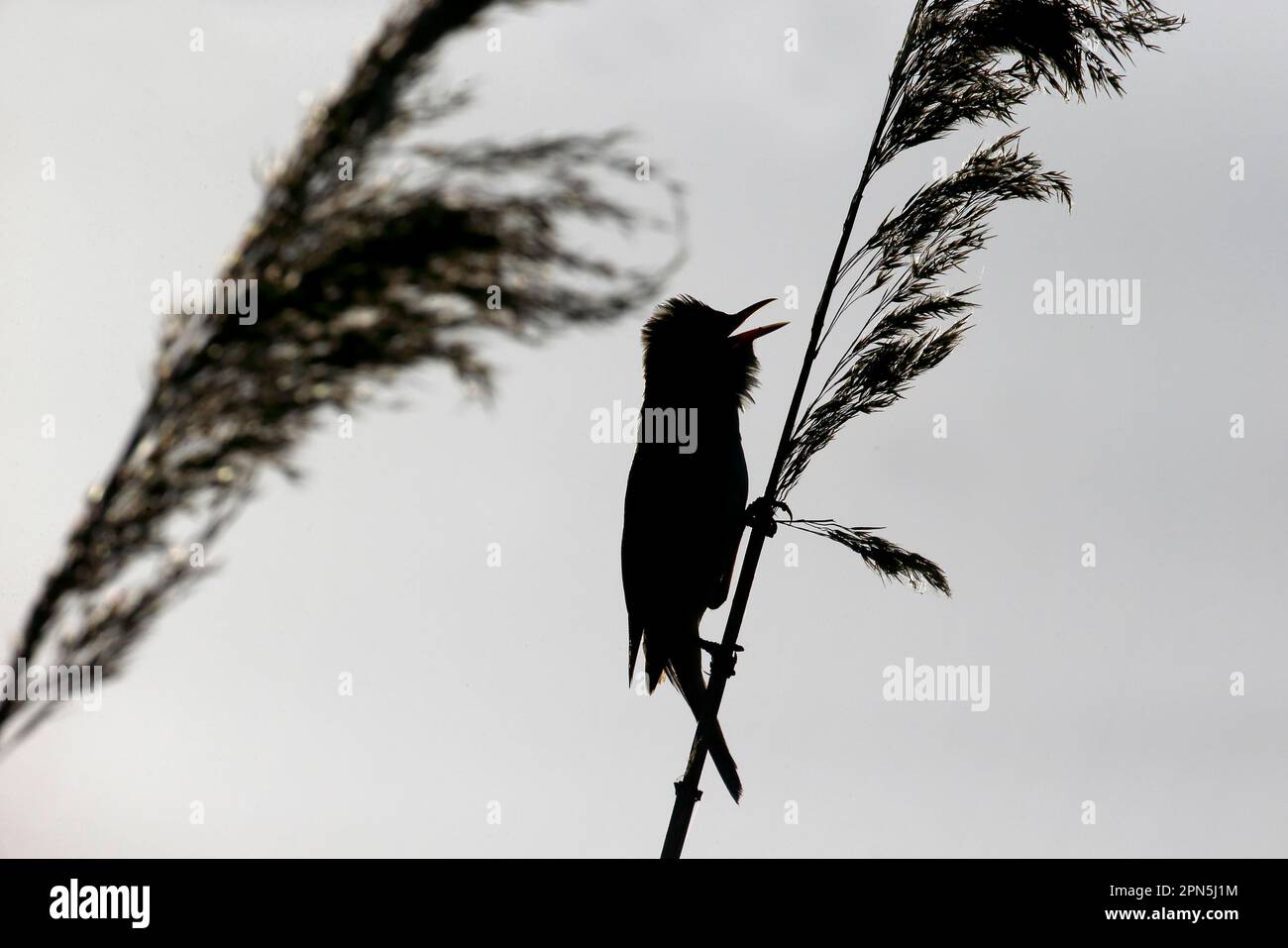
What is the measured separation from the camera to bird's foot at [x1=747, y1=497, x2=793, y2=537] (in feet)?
9.66

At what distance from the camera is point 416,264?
4.42 ft

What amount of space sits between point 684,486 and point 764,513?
1.98 metres

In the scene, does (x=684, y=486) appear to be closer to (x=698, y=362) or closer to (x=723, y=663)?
(x=698, y=362)

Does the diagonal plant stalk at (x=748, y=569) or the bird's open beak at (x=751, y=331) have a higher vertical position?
the bird's open beak at (x=751, y=331)

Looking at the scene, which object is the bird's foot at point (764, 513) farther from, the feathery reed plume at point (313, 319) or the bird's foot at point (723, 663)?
the feathery reed plume at point (313, 319)

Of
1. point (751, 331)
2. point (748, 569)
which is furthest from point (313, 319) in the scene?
point (751, 331)

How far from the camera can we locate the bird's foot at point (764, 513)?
9.66 ft

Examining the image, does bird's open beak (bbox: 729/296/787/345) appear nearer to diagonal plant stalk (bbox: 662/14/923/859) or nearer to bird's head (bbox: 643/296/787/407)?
bird's head (bbox: 643/296/787/407)

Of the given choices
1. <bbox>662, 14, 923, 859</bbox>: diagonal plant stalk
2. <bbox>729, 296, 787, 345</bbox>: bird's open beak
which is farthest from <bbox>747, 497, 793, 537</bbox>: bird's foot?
<bbox>729, 296, 787, 345</bbox>: bird's open beak

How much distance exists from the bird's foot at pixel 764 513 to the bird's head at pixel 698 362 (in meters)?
1.78

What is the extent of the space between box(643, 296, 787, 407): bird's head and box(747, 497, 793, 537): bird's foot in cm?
178

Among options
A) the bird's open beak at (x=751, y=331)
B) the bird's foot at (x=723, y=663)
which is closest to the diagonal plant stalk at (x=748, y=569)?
the bird's foot at (x=723, y=663)
